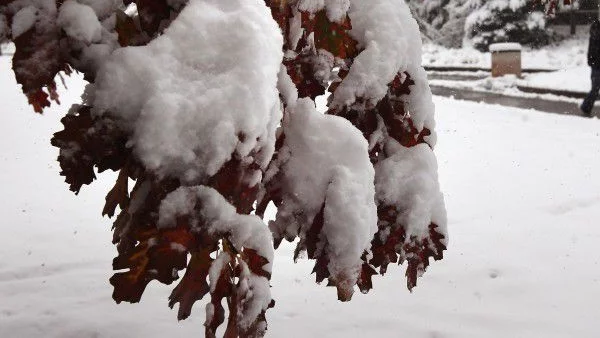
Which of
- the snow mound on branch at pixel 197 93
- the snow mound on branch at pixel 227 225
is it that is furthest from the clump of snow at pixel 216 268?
the snow mound on branch at pixel 197 93

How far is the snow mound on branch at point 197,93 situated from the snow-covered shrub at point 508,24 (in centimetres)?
1913

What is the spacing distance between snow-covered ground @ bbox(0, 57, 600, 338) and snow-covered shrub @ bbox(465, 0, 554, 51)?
46.7ft

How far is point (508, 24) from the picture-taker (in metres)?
18.6

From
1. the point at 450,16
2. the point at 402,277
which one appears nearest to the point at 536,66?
the point at 450,16

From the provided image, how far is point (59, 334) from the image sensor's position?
2369mm

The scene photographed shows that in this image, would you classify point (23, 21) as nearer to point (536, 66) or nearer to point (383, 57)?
point (383, 57)

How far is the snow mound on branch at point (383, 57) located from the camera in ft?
4.25

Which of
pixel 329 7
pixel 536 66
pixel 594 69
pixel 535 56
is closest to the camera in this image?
pixel 329 7

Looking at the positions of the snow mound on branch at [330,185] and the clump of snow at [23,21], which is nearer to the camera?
the clump of snow at [23,21]

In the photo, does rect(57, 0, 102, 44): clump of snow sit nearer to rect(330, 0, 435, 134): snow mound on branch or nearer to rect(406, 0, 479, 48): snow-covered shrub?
rect(330, 0, 435, 134): snow mound on branch

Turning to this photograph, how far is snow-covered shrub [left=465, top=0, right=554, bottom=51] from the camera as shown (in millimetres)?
18406

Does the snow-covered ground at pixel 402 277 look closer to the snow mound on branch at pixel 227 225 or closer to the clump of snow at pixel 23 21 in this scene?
the snow mound on branch at pixel 227 225

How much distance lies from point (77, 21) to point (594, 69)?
945 centimetres

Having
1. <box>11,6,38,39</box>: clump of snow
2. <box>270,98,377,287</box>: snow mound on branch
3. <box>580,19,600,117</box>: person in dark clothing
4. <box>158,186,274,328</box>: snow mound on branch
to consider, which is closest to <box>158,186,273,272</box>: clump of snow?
<box>158,186,274,328</box>: snow mound on branch
